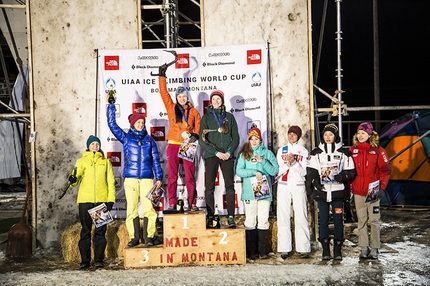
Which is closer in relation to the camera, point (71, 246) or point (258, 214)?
point (258, 214)

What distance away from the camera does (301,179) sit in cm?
666

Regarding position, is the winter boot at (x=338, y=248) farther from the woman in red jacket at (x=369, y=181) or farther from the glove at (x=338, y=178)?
the glove at (x=338, y=178)

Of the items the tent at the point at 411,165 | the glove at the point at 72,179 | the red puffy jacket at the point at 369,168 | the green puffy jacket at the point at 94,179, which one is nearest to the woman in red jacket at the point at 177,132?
the green puffy jacket at the point at 94,179

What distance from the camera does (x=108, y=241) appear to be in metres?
6.96

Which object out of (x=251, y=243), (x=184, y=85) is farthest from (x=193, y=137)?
(x=251, y=243)

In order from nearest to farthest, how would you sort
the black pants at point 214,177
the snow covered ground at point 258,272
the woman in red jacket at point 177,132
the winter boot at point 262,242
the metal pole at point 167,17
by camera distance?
the snow covered ground at point 258,272, the winter boot at point 262,242, the black pants at point 214,177, the woman in red jacket at point 177,132, the metal pole at point 167,17

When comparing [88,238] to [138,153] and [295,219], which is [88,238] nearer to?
[138,153]

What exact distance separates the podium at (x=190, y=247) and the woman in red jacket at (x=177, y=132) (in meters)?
0.63

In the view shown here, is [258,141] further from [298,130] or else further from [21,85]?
[21,85]

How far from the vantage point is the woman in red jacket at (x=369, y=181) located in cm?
643

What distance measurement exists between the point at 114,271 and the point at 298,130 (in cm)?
299

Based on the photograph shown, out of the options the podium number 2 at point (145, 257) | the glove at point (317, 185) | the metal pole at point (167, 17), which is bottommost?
the podium number 2 at point (145, 257)

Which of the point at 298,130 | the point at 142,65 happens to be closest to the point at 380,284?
the point at 298,130

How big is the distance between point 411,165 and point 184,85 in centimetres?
633
